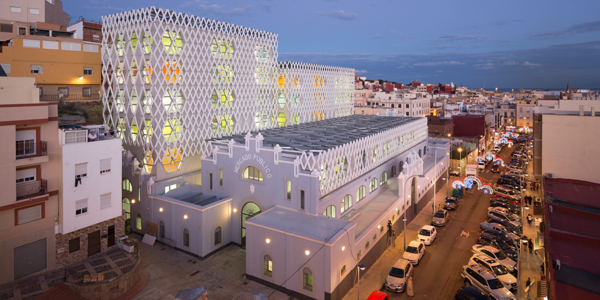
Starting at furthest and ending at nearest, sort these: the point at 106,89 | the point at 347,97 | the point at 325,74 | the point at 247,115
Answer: the point at 347,97 → the point at 325,74 → the point at 247,115 → the point at 106,89

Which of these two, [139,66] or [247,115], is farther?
[247,115]

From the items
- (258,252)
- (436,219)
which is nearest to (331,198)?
(258,252)

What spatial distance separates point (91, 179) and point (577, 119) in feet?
179

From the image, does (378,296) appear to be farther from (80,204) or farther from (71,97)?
(71,97)

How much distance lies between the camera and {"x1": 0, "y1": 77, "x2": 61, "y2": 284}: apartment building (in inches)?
994

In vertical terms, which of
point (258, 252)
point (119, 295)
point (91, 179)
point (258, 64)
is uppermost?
point (258, 64)

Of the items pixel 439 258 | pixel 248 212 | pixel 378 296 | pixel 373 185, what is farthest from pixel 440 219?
pixel 248 212

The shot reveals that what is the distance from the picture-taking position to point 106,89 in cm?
4372

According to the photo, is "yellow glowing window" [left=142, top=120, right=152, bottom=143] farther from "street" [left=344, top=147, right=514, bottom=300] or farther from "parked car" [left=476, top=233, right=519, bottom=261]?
"parked car" [left=476, top=233, right=519, bottom=261]

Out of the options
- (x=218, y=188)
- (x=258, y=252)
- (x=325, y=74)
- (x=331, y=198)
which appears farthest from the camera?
(x=325, y=74)

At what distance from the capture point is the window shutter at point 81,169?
28844 mm

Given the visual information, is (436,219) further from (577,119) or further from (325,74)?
(325,74)

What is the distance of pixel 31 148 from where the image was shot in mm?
27062

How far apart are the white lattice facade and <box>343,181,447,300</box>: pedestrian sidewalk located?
2529 cm
